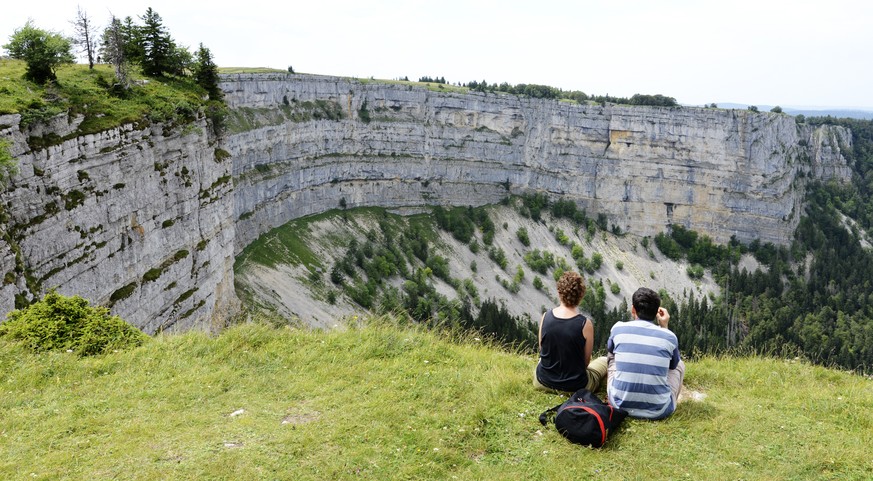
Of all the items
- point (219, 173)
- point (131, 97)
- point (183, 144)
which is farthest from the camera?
point (219, 173)

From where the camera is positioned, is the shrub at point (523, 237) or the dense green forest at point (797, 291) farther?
the shrub at point (523, 237)

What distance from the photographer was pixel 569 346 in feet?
31.3

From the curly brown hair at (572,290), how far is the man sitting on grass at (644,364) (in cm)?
80

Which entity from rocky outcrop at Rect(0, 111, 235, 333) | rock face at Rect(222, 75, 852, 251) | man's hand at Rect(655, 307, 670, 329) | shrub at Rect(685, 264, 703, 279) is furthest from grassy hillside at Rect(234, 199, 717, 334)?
man's hand at Rect(655, 307, 670, 329)

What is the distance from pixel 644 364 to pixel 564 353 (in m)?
1.29

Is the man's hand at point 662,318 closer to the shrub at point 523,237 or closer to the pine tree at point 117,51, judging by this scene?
the pine tree at point 117,51

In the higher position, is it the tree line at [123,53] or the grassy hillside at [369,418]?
the tree line at [123,53]

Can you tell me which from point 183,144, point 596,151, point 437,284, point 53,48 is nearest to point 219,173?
point 183,144

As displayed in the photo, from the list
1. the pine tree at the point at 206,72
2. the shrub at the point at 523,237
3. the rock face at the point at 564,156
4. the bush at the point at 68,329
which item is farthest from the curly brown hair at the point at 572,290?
the shrub at the point at 523,237

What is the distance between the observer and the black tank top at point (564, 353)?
31.2ft

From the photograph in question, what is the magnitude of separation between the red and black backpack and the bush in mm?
9243

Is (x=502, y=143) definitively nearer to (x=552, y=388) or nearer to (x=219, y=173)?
(x=219, y=173)

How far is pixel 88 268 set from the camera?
20.3 metres

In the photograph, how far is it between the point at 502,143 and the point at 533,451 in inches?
3292
